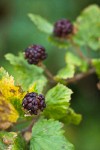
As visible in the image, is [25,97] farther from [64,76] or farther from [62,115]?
[64,76]

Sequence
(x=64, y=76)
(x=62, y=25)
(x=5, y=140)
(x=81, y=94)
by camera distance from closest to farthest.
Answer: (x=5, y=140), (x=64, y=76), (x=62, y=25), (x=81, y=94)

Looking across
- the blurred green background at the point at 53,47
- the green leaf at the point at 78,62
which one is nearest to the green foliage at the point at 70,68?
the green leaf at the point at 78,62

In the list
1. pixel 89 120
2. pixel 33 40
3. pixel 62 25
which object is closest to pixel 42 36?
pixel 33 40

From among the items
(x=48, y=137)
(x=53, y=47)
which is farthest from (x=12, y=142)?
(x=53, y=47)

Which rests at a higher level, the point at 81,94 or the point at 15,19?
the point at 15,19

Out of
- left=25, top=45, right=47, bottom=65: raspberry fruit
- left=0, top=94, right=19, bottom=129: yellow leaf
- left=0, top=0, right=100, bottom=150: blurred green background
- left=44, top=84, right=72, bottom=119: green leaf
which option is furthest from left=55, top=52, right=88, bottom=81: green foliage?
left=0, top=0, right=100, bottom=150: blurred green background

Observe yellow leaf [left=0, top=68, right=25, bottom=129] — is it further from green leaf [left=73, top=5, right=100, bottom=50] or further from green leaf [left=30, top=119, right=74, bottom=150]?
green leaf [left=73, top=5, right=100, bottom=50]

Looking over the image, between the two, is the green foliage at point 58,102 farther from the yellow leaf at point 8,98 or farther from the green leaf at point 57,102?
the yellow leaf at point 8,98

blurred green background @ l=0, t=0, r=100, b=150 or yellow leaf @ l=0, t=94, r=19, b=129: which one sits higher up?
blurred green background @ l=0, t=0, r=100, b=150
